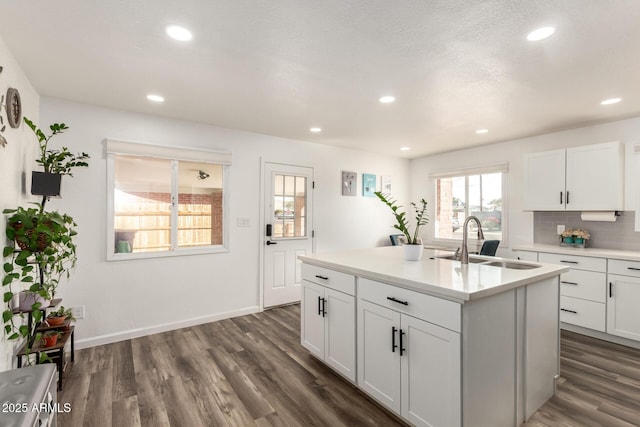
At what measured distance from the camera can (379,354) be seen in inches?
78.5

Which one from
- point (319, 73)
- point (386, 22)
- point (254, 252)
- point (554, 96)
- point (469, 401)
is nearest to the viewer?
point (469, 401)

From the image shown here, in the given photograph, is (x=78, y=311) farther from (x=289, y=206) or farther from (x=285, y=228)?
(x=289, y=206)

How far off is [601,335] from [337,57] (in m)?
3.76

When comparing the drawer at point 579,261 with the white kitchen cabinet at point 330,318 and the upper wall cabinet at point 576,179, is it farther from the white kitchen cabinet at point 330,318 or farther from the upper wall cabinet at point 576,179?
the white kitchen cabinet at point 330,318

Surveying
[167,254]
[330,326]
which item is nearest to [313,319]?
[330,326]

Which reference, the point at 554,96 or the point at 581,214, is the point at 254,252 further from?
the point at 581,214

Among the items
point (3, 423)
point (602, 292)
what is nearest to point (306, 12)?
point (3, 423)

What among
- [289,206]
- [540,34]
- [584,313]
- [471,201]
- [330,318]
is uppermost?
[540,34]

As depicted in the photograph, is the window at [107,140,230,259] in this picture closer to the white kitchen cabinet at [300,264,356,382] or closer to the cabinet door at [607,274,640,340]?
the white kitchen cabinet at [300,264,356,382]

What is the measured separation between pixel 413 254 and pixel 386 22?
63.1 inches

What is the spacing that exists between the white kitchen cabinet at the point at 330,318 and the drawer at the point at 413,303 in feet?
0.59

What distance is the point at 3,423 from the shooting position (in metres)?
0.90

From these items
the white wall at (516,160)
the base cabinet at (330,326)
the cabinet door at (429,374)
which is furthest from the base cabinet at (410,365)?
the white wall at (516,160)

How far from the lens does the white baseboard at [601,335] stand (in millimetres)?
3016
